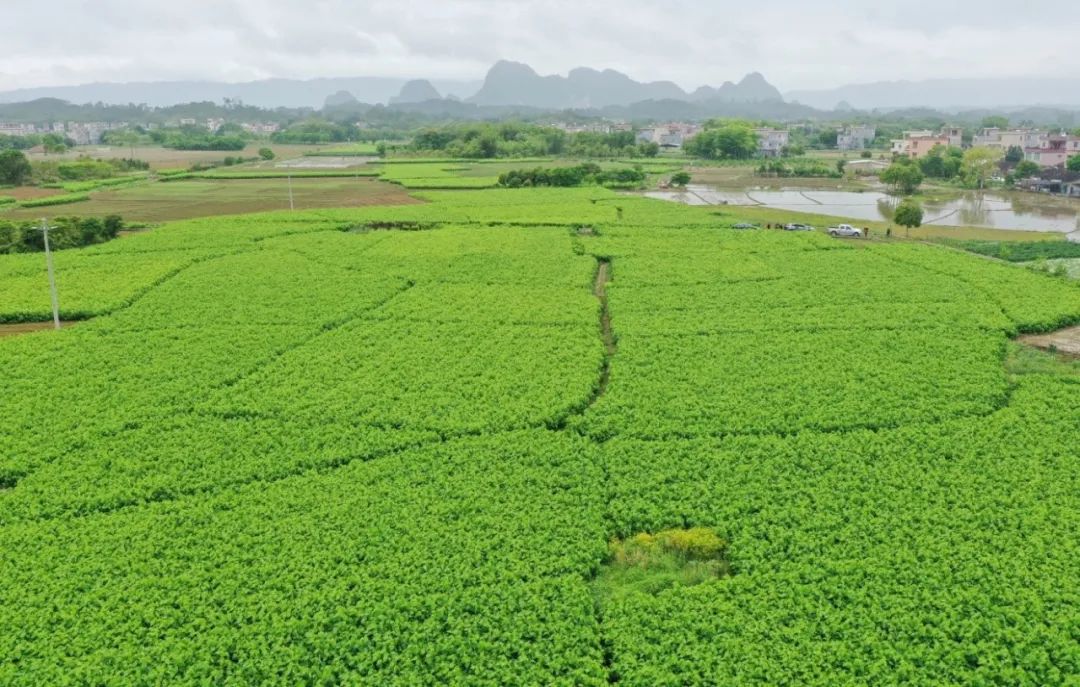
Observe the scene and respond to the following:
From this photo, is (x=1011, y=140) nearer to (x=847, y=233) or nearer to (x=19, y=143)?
(x=847, y=233)

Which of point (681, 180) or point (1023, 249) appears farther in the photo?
point (681, 180)

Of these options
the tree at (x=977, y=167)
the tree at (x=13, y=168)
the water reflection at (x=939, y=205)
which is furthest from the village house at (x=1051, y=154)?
the tree at (x=13, y=168)

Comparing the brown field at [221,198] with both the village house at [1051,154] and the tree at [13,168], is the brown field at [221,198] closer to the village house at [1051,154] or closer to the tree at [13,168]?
the tree at [13,168]

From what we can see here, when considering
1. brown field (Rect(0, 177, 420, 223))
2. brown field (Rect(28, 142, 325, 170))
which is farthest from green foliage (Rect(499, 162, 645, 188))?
brown field (Rect(28, 142, 325, 170))

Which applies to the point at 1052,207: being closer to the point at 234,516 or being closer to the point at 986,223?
the point at 986,223

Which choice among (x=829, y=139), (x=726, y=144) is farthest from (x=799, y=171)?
(x=829, y=139)

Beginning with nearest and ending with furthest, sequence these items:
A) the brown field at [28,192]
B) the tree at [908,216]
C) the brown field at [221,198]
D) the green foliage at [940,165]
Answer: the tree at [908,216] → the brown field at [221,198] → the brown field at [28,192] → the green foliage at [940,165]

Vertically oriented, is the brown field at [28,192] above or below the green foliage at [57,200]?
above
